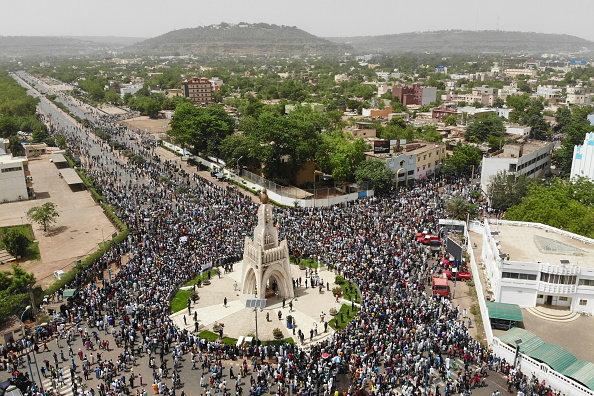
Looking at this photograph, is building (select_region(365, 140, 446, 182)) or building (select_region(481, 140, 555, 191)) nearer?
building (select_region(481, 140, 555, 191))

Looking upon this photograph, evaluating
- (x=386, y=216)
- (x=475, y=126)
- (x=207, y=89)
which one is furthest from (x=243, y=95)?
(x=386, y=216)

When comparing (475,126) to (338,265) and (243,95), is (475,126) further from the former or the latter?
(243,95)

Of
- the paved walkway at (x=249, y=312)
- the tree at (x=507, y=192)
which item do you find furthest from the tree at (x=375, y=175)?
the paved walkway at (x=249, y=312)

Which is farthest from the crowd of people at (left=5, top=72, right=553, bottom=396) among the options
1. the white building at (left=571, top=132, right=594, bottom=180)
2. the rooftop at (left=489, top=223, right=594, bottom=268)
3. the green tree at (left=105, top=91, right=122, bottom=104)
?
the green tree at (left=105, top=91, right=122, bottom=104)

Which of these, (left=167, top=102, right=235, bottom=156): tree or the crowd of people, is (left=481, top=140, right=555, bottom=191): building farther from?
(left=167, top=102, right=235, bottom=156): tree

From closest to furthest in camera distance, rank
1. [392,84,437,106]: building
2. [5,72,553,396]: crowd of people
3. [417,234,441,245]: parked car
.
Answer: [5,72,553,396]: crowd of people
[417,234,441,245]: parked car
[392,84,437,106]: building

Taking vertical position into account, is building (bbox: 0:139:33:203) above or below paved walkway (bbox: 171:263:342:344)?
above

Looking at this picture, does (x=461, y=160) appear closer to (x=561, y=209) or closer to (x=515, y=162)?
(x=515, y=162)

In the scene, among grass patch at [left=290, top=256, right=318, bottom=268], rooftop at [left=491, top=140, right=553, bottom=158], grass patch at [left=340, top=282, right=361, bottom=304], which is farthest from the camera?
rooftop at [left=491, top=140, right=553, bottom=158]
